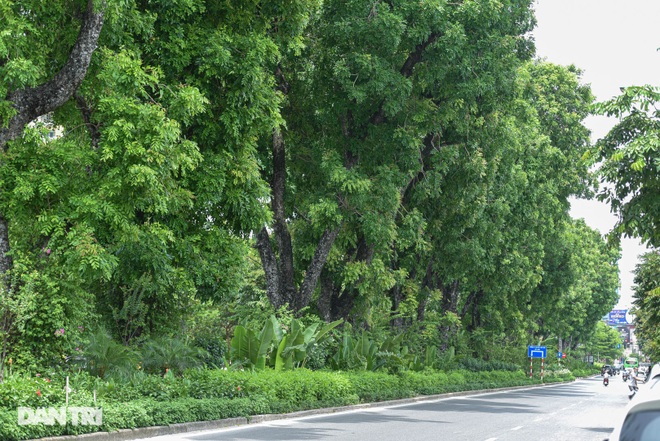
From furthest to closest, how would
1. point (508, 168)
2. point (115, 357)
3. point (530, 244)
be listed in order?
point (530, 244) < point (508, 168) < point (115, 357)

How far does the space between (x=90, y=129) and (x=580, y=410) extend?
1957cm

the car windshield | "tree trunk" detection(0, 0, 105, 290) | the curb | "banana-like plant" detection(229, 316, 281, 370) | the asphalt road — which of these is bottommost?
the asphalt road


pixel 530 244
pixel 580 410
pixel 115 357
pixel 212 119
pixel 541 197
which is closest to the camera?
pixel 115 357

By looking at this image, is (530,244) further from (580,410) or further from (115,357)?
(115,357)

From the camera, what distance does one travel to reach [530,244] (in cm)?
4791

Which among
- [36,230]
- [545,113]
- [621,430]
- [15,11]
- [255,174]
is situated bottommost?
[621,430]

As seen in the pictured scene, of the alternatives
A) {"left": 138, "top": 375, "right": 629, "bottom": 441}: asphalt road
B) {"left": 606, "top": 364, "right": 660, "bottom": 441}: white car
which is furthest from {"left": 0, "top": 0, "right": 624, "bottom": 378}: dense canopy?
{"left": 606, "top": 364, "right": 660, "bottom": 441}: white car

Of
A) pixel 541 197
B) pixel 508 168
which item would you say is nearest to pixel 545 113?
pixel 541 197

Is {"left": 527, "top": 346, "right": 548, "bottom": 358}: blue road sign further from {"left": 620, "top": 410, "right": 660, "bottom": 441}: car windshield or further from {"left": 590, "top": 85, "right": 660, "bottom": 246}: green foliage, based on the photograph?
{"left": 620, "top": 410, "right": 660, "bottom": 441}: car windshield

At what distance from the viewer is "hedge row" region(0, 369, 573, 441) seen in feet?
42.8

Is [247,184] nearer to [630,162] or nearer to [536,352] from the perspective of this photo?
[630,162]

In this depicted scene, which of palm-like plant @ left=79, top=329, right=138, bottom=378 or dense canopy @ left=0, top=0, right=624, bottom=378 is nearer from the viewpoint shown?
dense canopy @ left=0, top=0, right=624, bottom=378

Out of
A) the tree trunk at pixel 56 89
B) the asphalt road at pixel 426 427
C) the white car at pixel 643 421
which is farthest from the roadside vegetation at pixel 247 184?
the white car at pixel 643 421

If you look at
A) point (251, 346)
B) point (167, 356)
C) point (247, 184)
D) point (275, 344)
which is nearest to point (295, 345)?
point (275, 344)
